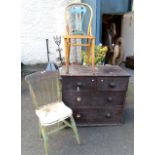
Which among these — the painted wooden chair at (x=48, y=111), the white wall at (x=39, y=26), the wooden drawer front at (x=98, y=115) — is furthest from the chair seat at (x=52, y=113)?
the white wall at (x=39, y=26)

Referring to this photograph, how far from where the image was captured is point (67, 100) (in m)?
2.38

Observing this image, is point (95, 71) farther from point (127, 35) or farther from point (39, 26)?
point (127, 35)

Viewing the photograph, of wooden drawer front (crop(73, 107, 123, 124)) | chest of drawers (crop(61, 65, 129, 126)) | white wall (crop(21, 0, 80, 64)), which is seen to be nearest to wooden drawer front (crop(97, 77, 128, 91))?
chest of drawers (crop(61, 65, 129, 126))

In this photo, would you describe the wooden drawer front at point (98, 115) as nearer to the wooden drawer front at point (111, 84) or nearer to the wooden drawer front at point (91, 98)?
the wooden drawer front at point (91, 98)

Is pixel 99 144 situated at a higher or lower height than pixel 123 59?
lower

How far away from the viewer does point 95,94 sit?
2.36 meters

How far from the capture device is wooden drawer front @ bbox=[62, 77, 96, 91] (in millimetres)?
2295

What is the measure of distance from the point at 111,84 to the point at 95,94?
203 millimetres

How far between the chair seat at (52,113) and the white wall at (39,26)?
2580 mm
